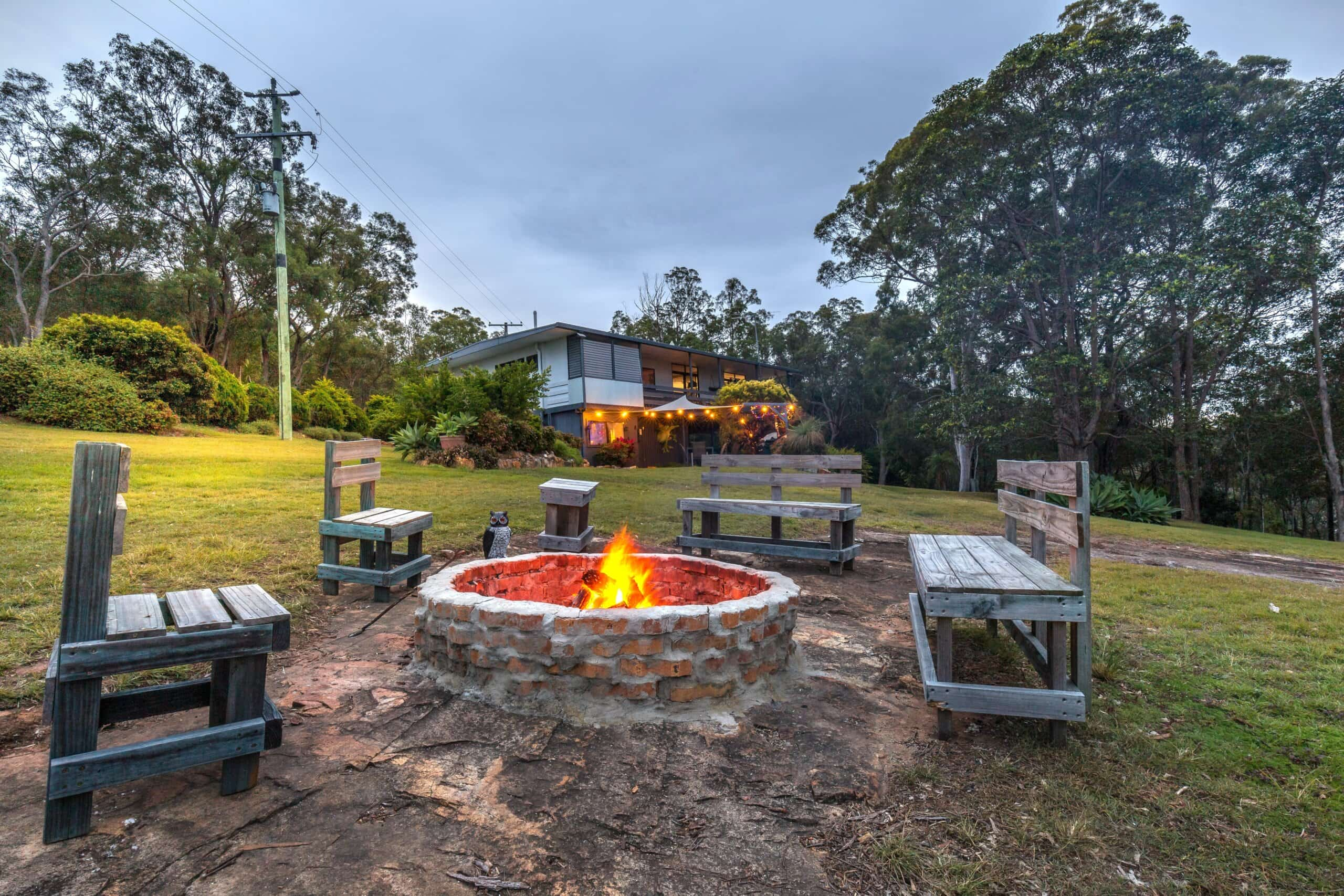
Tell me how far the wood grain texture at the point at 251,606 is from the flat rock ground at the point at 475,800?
0.60 m

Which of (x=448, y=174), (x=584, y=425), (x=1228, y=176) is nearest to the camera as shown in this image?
(x=1228, y=176)

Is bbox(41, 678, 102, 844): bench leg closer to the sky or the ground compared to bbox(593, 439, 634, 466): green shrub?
closer to the ground

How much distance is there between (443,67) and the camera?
71.7 ft

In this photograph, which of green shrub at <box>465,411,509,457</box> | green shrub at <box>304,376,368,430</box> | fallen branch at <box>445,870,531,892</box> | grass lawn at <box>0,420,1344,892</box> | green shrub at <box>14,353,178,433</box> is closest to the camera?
fallen branch at <box>445,870,531,892</box>

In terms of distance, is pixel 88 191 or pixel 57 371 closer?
pixel 57 371

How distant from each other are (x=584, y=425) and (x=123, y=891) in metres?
20.3

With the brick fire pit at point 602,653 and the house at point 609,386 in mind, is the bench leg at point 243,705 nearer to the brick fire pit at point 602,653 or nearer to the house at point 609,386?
the brick fire pit at point 602,653

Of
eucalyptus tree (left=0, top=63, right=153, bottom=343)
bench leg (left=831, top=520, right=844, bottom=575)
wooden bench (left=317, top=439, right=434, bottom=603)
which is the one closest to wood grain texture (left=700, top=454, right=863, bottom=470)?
bench leg (left=831, top=520, right=844, bottom=575)

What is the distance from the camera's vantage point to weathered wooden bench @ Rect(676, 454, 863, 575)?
522 centimetres

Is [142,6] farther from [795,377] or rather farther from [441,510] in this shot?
[795,377]

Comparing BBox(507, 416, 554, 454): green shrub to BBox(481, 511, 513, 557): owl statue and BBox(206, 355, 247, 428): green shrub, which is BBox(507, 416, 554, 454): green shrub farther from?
BBox(481, 511, 513, 557): owl statue

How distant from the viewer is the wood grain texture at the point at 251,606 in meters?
1.87

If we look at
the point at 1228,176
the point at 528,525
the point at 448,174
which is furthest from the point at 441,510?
the point at 448,174

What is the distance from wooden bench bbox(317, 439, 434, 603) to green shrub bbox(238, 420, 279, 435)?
16833mm
